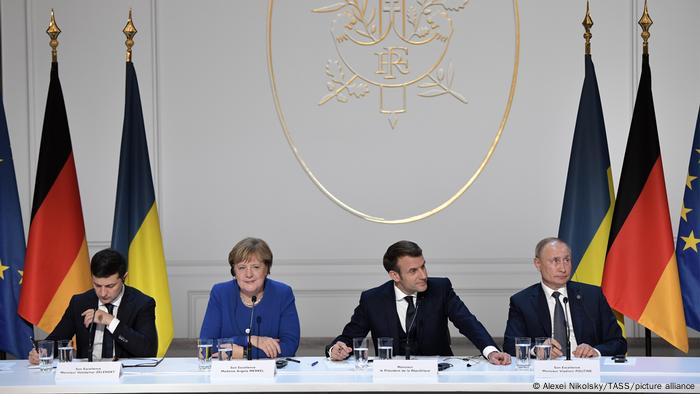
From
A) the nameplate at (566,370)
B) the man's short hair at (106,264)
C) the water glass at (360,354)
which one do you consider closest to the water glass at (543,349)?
the nameplate at (566,370)

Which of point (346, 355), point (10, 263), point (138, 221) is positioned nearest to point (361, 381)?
point (346, 355)

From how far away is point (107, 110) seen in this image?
6.38m

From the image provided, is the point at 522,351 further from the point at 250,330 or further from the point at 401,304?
the point at 250,330

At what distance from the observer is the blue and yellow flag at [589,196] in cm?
497

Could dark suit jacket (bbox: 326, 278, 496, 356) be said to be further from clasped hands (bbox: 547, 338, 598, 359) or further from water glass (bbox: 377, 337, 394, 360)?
water glass (bbox: 377, 337, 394, 360)

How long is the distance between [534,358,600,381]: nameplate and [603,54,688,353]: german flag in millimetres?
1597

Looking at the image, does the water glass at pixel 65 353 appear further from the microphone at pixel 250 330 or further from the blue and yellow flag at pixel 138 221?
the blue and yellow flag at pixel 138 221

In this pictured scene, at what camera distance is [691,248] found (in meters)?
4.88

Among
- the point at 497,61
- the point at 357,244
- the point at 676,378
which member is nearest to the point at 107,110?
the point at 357,244

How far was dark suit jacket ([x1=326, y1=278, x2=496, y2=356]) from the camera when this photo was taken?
4.03 metres

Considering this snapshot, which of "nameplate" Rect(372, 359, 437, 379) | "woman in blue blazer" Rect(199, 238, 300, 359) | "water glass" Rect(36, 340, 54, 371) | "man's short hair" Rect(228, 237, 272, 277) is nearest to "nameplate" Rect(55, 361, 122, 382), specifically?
"water glass" Rect(36, 340, 54, 371)

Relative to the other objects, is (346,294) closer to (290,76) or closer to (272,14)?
(290,76)

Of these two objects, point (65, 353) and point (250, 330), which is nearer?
point (65, 353)

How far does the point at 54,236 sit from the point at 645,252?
3200mm
